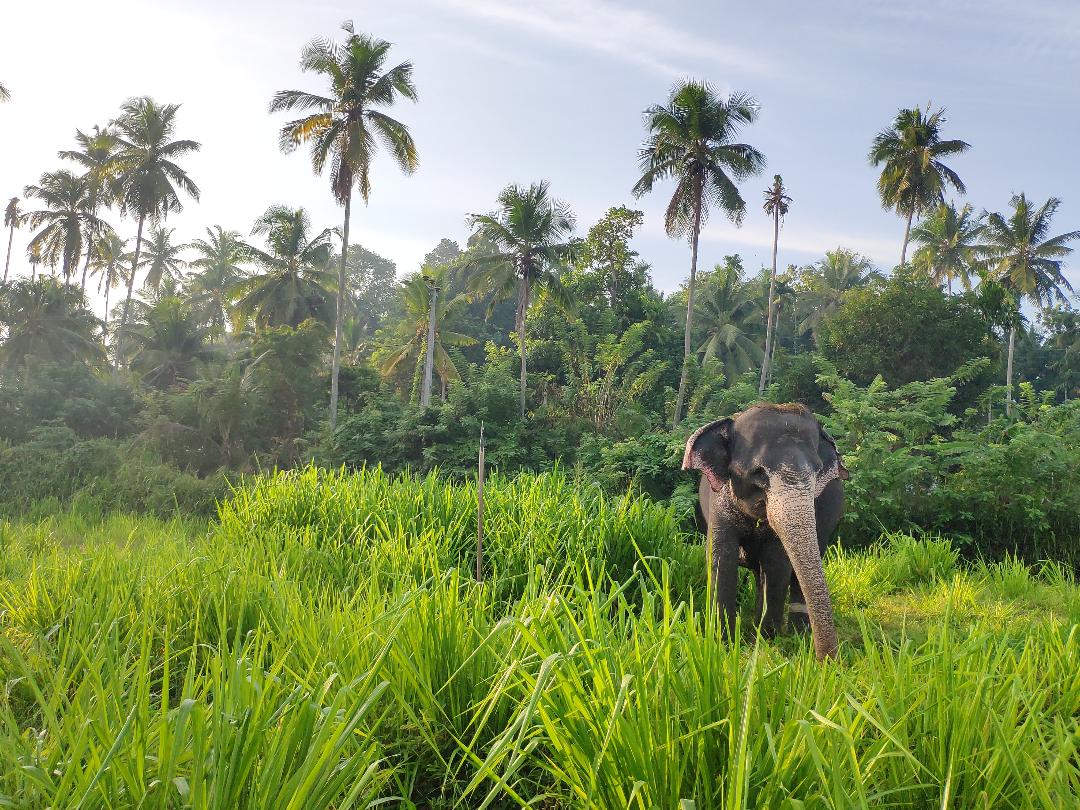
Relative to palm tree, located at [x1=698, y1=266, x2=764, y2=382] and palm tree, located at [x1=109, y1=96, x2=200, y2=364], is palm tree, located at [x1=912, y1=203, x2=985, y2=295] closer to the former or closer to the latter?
palm tree, located at [x1=698, y1=266, x2=764, y2=382]

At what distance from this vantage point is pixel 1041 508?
30.9 ft

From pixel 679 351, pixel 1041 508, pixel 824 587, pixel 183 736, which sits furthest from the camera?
pixel 679 351

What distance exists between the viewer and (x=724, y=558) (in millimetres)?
4676

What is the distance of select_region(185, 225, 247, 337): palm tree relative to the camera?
41000mm

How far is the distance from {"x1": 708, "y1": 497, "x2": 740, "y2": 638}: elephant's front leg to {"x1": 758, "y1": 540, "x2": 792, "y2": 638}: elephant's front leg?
240 mm

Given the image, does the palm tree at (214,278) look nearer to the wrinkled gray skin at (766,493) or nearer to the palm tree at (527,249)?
the palm tree at (527,249)

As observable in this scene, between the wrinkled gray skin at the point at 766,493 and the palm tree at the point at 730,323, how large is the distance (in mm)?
27640

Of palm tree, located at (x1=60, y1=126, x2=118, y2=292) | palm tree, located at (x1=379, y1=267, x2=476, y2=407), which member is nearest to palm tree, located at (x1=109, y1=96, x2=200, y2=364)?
palm tree, located at (x1=60, y1=126, x2=118, y2=292)

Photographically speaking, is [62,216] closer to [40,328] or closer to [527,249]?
[40,328]

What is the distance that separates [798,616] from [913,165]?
30261 mm

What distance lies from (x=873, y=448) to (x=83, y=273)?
39167 millimetres

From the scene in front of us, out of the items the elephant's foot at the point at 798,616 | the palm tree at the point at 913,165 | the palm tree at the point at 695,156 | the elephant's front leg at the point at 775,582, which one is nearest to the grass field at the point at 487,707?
the elephant's front leg at the point at 775,582

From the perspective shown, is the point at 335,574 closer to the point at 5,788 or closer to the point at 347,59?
the point at 5,788

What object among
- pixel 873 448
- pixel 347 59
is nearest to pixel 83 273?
pixel 347 59
